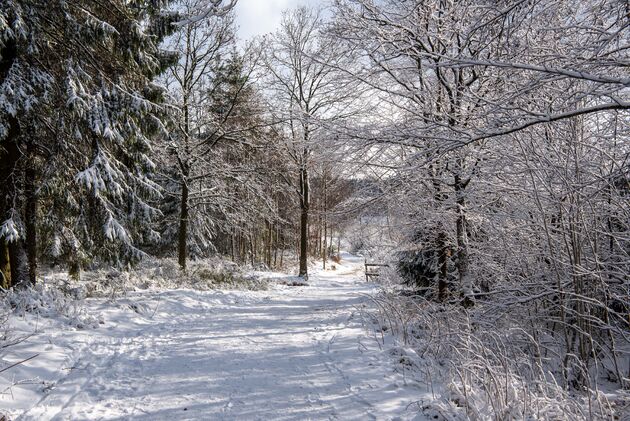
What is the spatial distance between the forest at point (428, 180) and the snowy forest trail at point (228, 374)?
8 centimetres

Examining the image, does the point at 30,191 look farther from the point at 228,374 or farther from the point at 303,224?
the point at 303,224

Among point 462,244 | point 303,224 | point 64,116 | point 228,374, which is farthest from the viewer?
point 303,224

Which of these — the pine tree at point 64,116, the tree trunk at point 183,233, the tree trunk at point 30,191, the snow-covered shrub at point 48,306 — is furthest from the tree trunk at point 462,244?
the tree trunk at point 183,233

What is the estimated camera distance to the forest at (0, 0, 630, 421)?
323 cm

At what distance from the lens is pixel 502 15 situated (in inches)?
113

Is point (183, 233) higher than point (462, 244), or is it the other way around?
point (183, 233)

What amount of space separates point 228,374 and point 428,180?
4.24 metres

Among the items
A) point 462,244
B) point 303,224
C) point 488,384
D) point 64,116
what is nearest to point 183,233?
point 303,224

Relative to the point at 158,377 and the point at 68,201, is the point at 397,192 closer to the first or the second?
the point at 158,377

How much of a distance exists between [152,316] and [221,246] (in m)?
19.8

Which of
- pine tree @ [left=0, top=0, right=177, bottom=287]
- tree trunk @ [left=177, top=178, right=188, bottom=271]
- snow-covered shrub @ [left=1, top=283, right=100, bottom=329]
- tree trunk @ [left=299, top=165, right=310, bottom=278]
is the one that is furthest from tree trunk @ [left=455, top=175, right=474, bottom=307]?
tree trunk @ [left=299, top=165, right=310, bottom=278]

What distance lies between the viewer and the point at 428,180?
6.19m

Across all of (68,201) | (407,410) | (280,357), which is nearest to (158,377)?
(280,357)

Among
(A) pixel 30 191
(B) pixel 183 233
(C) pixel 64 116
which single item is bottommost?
(B) pixel 183 233
